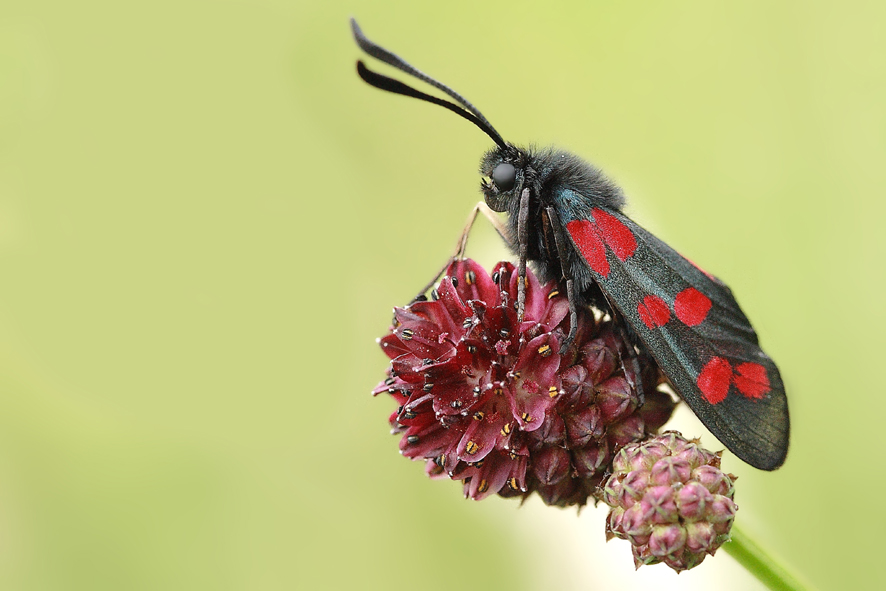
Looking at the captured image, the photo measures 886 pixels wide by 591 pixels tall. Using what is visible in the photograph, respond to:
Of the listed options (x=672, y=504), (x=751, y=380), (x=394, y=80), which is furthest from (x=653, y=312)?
(x=394, y=80)

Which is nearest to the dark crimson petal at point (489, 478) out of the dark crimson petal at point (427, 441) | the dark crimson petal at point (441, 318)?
the dark crimson petal at point (427, 441)

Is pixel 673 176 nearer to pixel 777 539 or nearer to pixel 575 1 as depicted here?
pixel 575 1

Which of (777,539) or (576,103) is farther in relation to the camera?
(576,103)

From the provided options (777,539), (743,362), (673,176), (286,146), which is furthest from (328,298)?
(743,362)

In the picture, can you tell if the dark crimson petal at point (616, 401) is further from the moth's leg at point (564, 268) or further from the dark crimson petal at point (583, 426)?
the moth's leg at point (564, 268)

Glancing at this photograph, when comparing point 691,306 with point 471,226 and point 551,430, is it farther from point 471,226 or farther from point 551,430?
point 471,226
